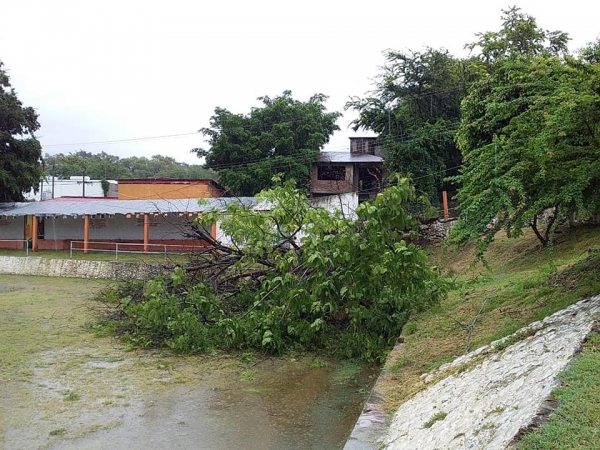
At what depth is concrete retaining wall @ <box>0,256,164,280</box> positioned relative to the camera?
61.0 ft

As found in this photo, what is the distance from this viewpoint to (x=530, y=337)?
17.4 ft

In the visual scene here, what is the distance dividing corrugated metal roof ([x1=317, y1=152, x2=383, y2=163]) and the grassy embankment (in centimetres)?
1823

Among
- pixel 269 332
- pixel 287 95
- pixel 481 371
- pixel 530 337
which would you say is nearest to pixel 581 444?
pixel 481 371

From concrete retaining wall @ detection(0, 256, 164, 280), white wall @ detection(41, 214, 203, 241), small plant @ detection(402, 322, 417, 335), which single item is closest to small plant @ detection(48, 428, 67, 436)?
small plant @ detection(402, 322, 417, 335)

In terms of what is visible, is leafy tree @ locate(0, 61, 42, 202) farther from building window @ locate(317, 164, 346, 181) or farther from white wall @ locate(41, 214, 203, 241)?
building window @ locate(317, 164, 346, 181)

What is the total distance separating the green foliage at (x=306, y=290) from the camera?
8367 millimetres

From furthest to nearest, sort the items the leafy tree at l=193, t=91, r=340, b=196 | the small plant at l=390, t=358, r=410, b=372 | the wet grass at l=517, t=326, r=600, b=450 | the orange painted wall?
the leafy tree at l=193, t=91, r=340, b=196, the orange painted wall, the small plant at l=390, t=358, r=410, b=372, the wet grass at l=517, t=326, r=600, b=450

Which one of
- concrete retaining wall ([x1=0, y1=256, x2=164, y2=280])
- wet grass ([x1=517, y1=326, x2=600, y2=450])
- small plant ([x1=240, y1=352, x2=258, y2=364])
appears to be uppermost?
wet grass ([x1=517, y1=326, x2=600, y2=450])

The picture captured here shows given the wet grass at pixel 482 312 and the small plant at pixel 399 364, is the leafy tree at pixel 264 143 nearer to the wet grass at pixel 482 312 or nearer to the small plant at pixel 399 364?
the wet grass at pixel 482 312

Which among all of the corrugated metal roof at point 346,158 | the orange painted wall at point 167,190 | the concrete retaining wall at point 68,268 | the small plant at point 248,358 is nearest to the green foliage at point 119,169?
the orange painted wall at point 167,190

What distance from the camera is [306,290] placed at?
8.88 metres

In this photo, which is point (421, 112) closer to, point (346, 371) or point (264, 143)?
point (264, 143)

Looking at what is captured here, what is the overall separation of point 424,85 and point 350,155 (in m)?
7.31

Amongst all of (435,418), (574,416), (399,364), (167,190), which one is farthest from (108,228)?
(574,416)
